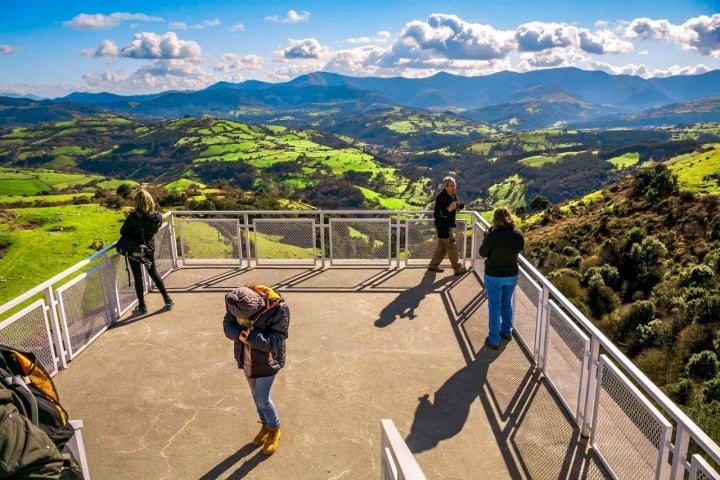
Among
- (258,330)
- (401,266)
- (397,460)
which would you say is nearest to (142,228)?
(258,330)

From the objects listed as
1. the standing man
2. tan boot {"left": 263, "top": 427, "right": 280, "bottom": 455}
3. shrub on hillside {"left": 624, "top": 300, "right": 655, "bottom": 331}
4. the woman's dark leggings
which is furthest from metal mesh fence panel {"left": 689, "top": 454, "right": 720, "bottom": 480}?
shrub on hillside {"left": 624, "top": 300, "right": 655, "bottom": 331}

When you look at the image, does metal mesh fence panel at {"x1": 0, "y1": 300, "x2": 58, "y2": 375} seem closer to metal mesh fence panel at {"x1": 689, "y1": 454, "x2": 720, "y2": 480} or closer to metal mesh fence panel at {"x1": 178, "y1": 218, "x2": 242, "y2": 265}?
metal mesh fence panel at {"x1": 178, "y1": 218, "x2": 242, "y2": 265}

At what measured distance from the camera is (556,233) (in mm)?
39781

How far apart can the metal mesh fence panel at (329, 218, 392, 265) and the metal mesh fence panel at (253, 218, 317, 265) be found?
18.5 inches

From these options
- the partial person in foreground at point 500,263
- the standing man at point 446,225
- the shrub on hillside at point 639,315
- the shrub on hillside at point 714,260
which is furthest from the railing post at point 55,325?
the shrub on hillside at point 714,260

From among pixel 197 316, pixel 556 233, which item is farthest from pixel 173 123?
pixel 197 316

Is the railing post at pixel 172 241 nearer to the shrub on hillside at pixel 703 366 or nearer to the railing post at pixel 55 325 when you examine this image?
the railing post at pixel 55 325

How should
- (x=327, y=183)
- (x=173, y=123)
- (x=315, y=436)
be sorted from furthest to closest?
Result: (x=173, y=123) < (x=327, y=183) < (x=315, y=436)

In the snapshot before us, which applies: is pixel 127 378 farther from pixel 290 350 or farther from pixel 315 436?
pixel 315 436

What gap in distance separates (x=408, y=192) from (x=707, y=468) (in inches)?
4722

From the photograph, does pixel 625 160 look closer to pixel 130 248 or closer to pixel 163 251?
pixel 163 251

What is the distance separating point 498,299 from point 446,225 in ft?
9.49

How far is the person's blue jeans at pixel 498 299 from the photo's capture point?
6344 millimetres

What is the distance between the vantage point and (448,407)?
5.20m
